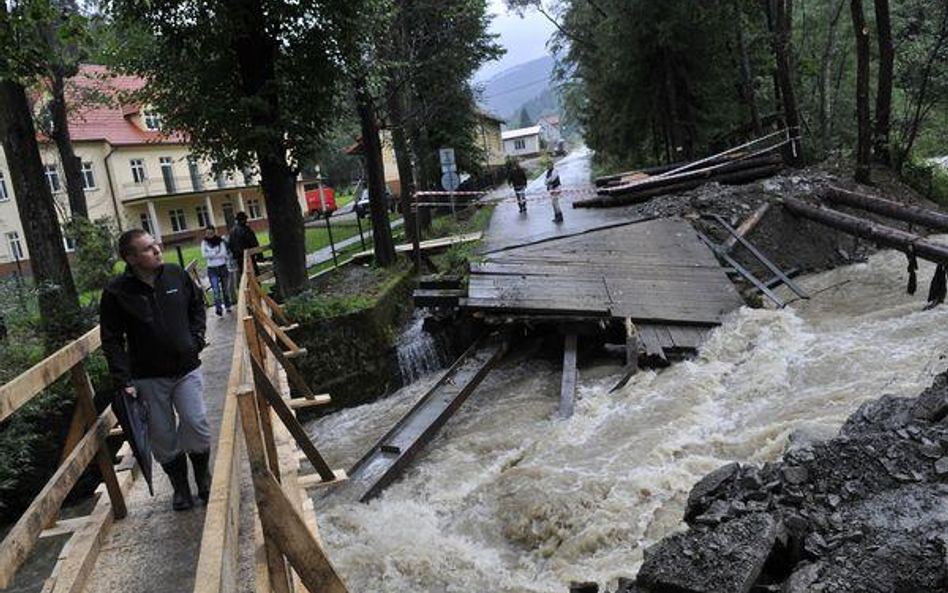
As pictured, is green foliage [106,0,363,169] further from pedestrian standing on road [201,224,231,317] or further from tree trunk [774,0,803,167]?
tree trunk [774,0,803,167]

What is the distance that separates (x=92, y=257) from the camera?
53.7 feet

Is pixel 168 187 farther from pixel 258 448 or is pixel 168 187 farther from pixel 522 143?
pixel 522 143

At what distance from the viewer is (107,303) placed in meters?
4.66

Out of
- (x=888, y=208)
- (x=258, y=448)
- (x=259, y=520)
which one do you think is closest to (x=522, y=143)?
(x=888, y=208)

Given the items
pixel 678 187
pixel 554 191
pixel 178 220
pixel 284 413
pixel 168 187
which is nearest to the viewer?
pixel 284 413

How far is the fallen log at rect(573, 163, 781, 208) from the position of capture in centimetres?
1859

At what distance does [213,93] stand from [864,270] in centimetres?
1275

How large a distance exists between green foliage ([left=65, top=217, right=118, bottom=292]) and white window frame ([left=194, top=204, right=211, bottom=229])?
29158 millimetres

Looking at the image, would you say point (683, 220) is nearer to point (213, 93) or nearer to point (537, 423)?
point (537, 423)

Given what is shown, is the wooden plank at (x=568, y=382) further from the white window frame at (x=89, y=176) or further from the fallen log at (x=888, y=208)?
the white window frame at (x=89, y=176)

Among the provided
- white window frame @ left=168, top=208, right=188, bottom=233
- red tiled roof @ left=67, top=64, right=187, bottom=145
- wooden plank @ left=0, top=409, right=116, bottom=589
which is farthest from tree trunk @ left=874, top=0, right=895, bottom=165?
white window frame @ left=168, top=208, right=188, bottom=233

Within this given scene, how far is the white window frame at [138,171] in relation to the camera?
131ft

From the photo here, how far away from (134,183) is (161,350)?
39.5 meters

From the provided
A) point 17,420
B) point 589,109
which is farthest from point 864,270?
point 589,109
